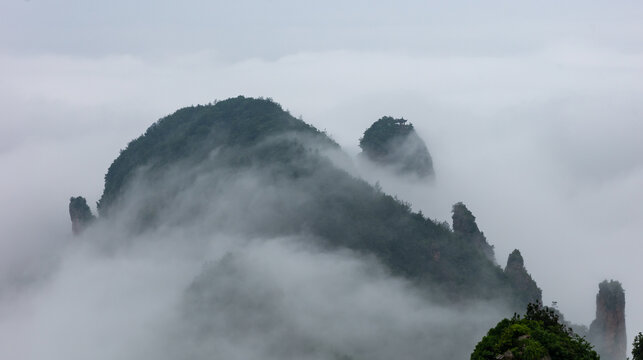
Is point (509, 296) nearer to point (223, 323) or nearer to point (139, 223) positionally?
point (223, 323)

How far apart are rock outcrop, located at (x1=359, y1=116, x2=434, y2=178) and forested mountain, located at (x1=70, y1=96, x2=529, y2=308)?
77.8 inches

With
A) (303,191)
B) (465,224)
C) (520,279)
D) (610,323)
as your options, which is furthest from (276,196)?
A: (610,323)

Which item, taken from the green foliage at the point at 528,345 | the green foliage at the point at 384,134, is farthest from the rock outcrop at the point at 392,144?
the green foliage at the point at 528,345

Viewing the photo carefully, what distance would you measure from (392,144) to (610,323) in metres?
40.6

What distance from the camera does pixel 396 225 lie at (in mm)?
78125

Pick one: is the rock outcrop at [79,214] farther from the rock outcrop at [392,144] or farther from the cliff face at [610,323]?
the cliff face at [610,323]

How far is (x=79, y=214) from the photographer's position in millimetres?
104688

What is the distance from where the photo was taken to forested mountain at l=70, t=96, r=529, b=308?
74.8 m

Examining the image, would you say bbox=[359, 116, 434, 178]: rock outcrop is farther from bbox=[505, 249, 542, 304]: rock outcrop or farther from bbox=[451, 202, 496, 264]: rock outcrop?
bbox=[505, 249, 542, 304]: rock outcrop

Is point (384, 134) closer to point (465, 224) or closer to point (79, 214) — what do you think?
point (465, 224)

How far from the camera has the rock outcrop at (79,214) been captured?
104562 mm

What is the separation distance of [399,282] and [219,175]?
3454cm

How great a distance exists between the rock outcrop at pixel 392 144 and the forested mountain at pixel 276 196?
1.98 m

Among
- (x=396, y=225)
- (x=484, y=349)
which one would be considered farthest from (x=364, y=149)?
(x=484, y=349)
